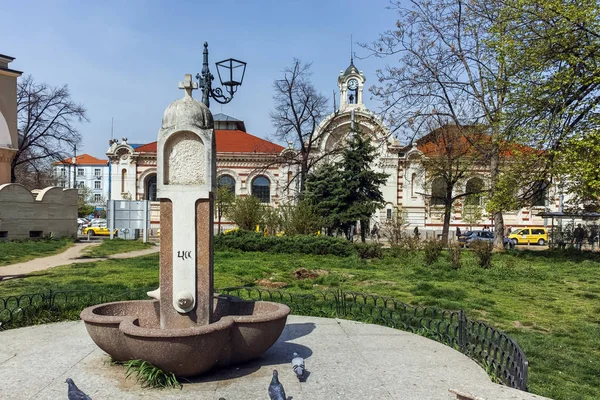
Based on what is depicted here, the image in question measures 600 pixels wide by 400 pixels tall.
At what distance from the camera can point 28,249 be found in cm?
2106

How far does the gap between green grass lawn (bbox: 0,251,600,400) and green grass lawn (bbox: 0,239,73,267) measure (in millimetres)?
3213

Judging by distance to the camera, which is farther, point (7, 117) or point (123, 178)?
point (123, 178)

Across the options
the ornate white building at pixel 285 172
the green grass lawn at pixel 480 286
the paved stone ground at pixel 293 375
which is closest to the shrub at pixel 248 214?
the green grass lawn at pixel 480 286

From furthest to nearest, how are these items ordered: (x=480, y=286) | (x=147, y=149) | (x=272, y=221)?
(x=147, y=149)
(x=272, y=221)
(x=480, y=286)

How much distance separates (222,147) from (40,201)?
2022 cm

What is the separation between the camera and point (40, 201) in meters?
25.6

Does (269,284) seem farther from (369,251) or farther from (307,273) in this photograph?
(369,251)

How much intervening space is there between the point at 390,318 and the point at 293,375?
10.7 feet

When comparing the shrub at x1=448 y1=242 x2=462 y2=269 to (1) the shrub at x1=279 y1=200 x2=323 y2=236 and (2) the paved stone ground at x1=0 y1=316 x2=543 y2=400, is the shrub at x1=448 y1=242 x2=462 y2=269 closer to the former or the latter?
(1) the shrub at x1=279 y1=200 x2=323 y2=236

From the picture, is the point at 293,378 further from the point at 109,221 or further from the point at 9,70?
the point at 9,70

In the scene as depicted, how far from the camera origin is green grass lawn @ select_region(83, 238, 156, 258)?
21.2m

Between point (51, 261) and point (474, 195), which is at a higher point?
point (474, 195)

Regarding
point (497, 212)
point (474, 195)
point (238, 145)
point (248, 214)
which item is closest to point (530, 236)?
point (474, 195)

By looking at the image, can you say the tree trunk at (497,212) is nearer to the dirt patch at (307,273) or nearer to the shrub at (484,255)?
the shrub at (484,255)
